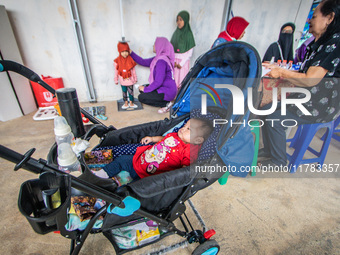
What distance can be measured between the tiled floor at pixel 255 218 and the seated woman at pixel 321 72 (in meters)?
0.73

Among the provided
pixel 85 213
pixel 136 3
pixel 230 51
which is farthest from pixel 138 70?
pixel 85 213

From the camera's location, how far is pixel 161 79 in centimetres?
279

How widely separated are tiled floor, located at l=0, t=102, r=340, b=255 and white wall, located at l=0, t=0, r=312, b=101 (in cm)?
191

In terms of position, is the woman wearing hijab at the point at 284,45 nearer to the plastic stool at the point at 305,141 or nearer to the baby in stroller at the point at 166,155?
the plastic stool at the point at 305,141

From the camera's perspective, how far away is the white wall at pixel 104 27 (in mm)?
2926

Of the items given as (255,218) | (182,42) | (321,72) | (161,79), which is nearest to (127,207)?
(255,218)

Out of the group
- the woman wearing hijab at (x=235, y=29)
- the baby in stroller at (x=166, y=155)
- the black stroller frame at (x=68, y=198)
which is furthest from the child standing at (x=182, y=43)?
the black stroller frame at (x=68, y=198)

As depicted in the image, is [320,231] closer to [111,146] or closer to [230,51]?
[230,51]

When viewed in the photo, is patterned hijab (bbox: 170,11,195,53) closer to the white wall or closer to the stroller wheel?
the white wall

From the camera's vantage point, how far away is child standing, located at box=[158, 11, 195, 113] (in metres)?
3.13

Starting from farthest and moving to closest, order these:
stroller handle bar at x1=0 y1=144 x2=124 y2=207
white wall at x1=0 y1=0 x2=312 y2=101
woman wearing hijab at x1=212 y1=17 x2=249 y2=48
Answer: white wall at x1=0 y1=0 x2=312 y2=101
woman wearing hijab at x1=212 y1=17 x2=249 y2=48
stroller handle bar at x1=0 y1=144 x2=124 y2=207

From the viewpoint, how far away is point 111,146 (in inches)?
53.8

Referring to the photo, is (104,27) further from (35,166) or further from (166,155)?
(35,166)

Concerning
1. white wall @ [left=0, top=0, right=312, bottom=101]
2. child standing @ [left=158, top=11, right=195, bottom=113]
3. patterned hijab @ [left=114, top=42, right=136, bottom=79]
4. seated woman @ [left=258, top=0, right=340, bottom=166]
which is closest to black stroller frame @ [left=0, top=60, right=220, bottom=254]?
seated woman @ [left=258, top=0, right=340, bottom=166]
